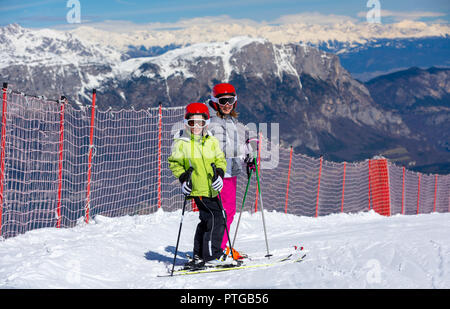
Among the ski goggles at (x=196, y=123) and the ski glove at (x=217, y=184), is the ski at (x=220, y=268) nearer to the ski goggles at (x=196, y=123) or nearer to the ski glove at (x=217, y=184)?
the ski glove at (x=217, y=184)

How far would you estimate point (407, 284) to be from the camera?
4.36 m

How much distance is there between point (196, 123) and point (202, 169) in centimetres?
48

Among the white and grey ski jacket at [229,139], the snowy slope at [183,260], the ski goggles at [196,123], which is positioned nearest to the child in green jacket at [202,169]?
the ski goggles at [196,123]

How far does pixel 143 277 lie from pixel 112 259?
2.36 ft

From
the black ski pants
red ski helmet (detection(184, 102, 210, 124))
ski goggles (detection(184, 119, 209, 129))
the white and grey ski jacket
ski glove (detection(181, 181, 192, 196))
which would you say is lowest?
Answer: the black ski pants

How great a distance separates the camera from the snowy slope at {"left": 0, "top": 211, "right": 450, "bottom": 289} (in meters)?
4.62

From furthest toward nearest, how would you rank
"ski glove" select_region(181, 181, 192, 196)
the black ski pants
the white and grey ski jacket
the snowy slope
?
the white and grey ski jacket, the black ski pants, "ski glove" select_region(181, 181, 192, 196), the snowy slope

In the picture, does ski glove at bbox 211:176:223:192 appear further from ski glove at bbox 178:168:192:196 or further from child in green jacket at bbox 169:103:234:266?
ski glove at bbox 178:168:192:196

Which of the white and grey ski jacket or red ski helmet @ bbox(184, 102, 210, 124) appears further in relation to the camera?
the white and grey ski jacket

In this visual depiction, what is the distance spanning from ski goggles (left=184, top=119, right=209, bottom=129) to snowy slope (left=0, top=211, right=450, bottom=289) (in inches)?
60.5

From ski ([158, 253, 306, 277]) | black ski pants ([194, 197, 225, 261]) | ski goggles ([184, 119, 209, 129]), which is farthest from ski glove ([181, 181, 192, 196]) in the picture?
ski ([158, 253, 306, 277])
